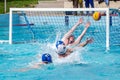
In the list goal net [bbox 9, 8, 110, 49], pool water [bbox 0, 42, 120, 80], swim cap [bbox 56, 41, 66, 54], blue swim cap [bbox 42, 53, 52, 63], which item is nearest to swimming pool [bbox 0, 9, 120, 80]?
pool water [bbox 0, 42, 120, 80]

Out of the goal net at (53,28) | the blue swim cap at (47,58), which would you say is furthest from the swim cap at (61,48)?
the goal net at (53,28)

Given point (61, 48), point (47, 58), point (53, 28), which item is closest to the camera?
point (47, 58)

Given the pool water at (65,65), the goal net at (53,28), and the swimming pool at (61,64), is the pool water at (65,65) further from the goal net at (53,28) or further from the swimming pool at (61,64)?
the goal net at (53,28)

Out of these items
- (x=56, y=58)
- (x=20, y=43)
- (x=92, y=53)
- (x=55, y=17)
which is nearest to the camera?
(x=56, y=58)

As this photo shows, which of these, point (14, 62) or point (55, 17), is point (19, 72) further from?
point (55, 17)

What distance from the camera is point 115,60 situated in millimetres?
10273

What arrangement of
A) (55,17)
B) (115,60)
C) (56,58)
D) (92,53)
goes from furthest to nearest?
(55,17) < (92,53) < (115,60) < (56,58)

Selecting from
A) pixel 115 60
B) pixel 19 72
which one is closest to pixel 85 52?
pixel 115 60

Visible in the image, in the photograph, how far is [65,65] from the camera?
366 inches

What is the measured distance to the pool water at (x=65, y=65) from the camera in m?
8.23

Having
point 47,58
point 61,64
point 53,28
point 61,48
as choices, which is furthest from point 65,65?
point 53,28

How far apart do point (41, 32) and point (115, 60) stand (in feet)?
19.4

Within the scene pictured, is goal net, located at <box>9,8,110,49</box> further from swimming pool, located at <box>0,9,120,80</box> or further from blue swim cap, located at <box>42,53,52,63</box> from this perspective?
blue swim cap, located at <box>42,53,52,63</box>

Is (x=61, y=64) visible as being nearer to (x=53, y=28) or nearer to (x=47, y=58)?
(x=47, y=58)
